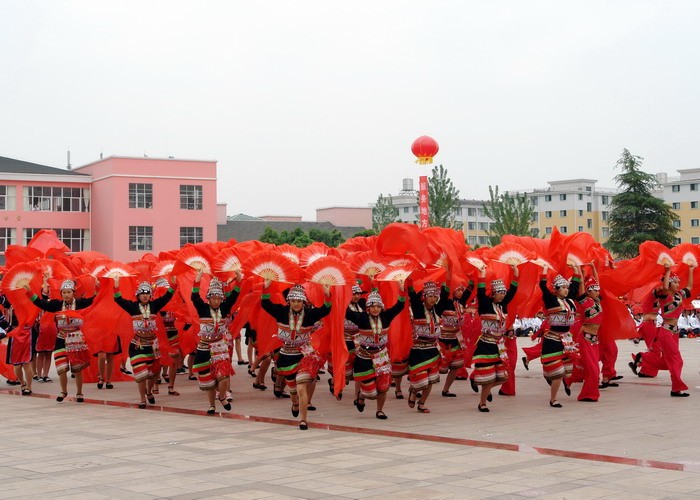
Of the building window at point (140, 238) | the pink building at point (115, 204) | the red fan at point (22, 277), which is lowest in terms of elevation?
the red fan at point (22, 277)

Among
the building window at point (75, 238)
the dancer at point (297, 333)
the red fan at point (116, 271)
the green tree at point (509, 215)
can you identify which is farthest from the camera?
the building window at point (75, 238)

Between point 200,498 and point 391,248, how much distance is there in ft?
18.8

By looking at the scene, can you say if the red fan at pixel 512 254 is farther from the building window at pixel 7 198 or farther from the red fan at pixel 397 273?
the building window at pixel 7 198

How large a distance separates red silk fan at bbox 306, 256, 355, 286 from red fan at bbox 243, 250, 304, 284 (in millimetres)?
290

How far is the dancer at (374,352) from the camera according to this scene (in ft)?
32.4

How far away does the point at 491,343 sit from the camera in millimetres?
10625

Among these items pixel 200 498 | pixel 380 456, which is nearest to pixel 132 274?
pixel 380 456

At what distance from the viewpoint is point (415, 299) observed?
35.0ft

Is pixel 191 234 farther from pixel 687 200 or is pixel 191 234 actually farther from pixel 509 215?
pixel 687 200

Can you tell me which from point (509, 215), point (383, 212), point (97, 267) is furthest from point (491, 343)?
point (383, 212)

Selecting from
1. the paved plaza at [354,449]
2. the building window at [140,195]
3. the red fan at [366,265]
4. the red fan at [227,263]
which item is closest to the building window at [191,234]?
the building window at [140,195]

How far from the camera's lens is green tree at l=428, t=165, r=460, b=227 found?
40.5 m

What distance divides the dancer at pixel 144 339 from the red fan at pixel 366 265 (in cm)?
238

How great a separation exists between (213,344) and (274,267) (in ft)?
4.00
